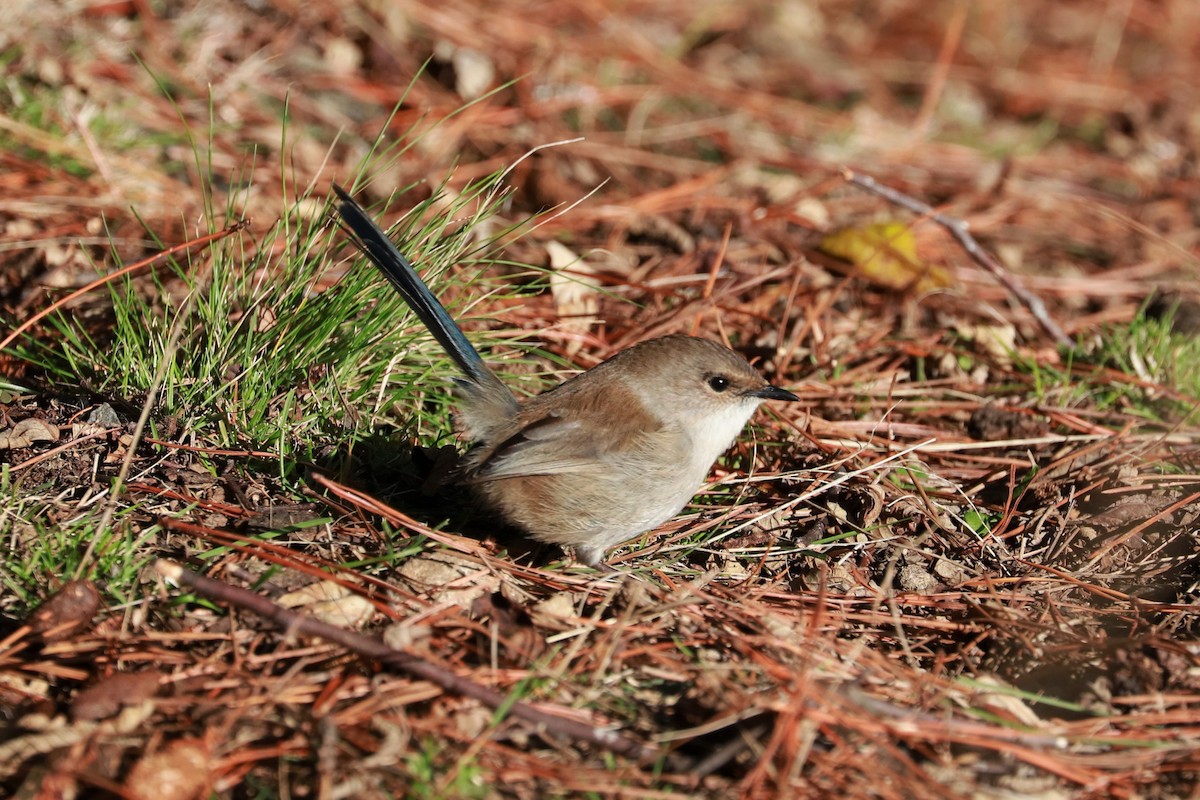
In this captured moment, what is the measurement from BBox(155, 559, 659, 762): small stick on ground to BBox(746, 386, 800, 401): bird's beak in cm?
136

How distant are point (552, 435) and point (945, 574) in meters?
1.35

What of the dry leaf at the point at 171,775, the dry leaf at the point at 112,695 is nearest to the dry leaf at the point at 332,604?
the dry leaf at the point at 112,695

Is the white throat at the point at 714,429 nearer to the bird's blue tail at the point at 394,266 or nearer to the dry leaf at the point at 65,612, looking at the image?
the bird's blue tail at the point at 394,266

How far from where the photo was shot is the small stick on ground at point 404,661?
277 cm

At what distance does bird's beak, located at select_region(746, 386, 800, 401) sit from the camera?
374 centimetres

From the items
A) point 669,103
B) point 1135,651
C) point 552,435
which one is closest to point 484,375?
point 552,435

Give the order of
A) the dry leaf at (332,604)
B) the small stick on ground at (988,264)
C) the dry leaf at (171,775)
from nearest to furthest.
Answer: the dry leaf at (171,775), the dry leaf at (332,604), the small stick on ground at (988,264)

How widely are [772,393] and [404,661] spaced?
1.56 metres

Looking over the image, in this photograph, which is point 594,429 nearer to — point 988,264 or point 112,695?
point 112,695

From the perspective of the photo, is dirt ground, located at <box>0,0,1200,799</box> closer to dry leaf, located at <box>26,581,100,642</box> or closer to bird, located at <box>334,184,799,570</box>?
dry leaf, located at <box>26,581,100,642</box>

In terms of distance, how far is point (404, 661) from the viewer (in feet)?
9.43

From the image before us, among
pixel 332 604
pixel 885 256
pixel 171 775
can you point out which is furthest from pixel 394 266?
pixel 885 256

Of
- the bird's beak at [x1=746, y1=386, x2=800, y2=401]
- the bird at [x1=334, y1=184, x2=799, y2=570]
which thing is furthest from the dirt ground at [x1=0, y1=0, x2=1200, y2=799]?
the bird's beak at [x1=746, y1=386, x2=800, y2=401]

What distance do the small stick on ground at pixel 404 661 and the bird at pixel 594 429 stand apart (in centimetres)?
75
